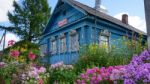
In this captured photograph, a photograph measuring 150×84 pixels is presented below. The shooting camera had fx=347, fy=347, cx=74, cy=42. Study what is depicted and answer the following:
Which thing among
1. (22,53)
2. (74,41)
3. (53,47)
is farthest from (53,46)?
(22,53)

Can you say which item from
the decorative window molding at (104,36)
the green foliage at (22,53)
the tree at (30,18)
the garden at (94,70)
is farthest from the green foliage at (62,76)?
the tree at (30,18)

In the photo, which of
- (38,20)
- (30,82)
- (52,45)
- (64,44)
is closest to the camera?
(30,82)

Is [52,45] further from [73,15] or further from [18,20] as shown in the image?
[18,20]

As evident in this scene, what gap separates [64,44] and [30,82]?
52.0 feet

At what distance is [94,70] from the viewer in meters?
7.76

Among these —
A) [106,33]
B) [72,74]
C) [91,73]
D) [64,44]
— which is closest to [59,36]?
[64,44]

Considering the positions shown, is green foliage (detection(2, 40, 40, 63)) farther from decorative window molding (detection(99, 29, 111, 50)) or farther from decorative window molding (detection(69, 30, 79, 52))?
decorative window molding (detection(99, 29, 111, 50))

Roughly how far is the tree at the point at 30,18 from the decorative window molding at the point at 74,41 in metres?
18.8

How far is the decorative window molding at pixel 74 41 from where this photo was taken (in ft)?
76.2

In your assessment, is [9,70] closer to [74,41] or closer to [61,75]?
[61,75]

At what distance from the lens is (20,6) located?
45.9m

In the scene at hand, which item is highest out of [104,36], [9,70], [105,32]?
[105,32]

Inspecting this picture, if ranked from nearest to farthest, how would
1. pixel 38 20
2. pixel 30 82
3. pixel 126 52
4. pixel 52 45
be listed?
pixel 30 82 < pixel 126 52 < pixel 52 45 < pixel 38 20

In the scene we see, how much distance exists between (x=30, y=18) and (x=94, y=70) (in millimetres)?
37178
